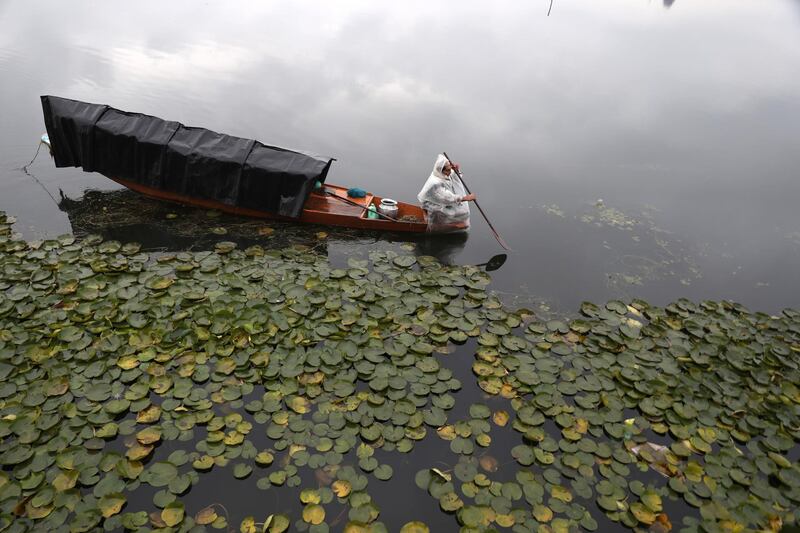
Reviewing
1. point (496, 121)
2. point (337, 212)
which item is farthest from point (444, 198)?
point (496, 121)

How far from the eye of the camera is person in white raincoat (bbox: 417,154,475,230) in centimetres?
944

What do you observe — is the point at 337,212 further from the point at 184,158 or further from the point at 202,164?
the point at 184,158

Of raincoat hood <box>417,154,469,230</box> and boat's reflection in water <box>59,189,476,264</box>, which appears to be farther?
raincoat hood <box>417,154,469,230</box>

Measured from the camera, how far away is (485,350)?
6930 mm

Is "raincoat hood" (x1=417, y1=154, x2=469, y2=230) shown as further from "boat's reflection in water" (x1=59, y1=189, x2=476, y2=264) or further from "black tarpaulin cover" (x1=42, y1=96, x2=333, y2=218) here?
"black tarpaulin cover" (x1=42, y1=96, x2=333, y2=218)

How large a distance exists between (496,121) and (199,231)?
11.0 metres

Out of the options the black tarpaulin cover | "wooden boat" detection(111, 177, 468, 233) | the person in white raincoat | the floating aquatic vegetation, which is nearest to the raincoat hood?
the person in white raincoat

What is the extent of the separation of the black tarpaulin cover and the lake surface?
1.22 metres

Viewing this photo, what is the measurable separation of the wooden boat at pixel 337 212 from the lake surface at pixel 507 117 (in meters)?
0.45

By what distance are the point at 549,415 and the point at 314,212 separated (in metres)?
5.86

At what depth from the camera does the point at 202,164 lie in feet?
30.8

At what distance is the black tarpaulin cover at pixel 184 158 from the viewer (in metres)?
9.32

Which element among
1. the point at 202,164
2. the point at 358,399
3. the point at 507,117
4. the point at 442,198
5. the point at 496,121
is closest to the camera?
the point at 358,399

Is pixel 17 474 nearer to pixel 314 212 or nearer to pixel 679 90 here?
pixel 314 212
